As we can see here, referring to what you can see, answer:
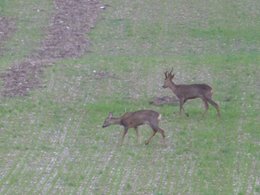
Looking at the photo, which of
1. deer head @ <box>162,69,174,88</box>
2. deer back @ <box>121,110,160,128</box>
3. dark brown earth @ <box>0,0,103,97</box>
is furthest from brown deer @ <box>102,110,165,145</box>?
dark brown earth @ <box>0,0,103,97</box>

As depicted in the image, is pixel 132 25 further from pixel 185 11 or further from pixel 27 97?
pixel 27 97

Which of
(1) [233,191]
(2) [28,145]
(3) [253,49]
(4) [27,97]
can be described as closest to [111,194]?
(1) [233,191]

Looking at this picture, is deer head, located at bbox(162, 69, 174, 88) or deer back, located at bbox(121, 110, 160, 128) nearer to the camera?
deer back, located at bbox(121, 110, 160, 128)

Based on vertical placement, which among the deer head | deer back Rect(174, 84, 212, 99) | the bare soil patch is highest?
deer back Rect(174, 84, 212, 99)

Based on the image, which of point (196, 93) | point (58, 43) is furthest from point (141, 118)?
point (58, 43)

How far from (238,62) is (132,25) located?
6501 mm

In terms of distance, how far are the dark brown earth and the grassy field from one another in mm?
355

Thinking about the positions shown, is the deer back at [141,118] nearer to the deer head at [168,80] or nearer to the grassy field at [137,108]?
the grassy field at [137,108]

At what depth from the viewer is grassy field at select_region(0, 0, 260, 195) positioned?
1853 centimetres

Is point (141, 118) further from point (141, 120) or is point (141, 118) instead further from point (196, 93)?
point (196, 93)

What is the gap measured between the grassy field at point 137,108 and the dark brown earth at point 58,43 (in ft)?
1.16

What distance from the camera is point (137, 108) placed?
77.7 ft

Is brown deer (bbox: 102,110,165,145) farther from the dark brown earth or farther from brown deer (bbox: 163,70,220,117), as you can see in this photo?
the dark brown earth

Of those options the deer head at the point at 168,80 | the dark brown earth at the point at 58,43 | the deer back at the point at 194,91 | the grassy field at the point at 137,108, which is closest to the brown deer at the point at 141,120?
the grassy field at the point at 137,108
